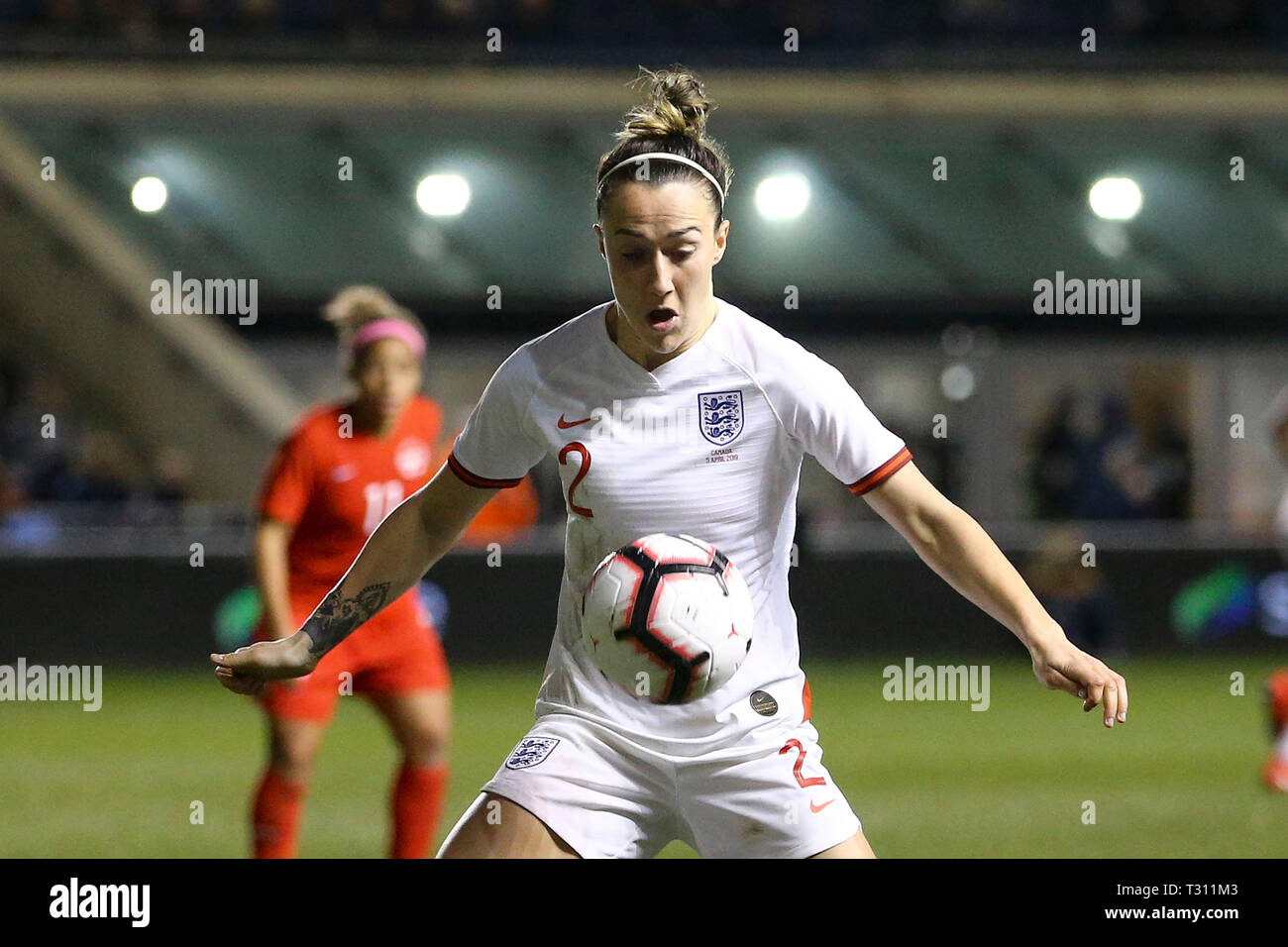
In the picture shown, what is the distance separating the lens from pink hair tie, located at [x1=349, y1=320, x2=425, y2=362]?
6.54 m

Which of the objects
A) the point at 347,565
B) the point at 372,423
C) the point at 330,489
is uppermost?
the point at 372,423

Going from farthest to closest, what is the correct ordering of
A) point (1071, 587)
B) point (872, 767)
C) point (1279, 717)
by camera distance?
point (1071, 587), point (872, 767), point (1279, 717)

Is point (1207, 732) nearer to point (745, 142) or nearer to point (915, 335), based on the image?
point (915, 335)

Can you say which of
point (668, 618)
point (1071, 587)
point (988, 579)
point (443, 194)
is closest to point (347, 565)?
point (668, 618)

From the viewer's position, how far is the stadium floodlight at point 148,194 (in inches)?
734

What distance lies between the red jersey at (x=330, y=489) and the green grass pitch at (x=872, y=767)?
143 cm

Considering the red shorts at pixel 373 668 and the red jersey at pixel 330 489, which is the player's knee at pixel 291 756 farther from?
the red jersey at pixel 330 489

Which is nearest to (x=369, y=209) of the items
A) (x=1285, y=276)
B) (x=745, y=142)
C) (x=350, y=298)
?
(x=745, y=142)

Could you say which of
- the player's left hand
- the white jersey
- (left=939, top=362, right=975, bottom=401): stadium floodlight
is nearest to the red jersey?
the white jersey

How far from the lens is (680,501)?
3.91 m

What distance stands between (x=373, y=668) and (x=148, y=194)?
44.1 ft

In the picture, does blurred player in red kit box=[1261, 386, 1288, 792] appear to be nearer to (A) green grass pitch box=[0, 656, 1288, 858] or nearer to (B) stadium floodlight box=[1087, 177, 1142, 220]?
(A) green grass pitch box=[0, 656, 1288, 858]

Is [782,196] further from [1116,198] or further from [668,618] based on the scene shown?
[668,618]

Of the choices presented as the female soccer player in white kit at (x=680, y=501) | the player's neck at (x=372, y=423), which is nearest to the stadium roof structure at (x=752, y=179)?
the player's neck at (x=372, y=423)
